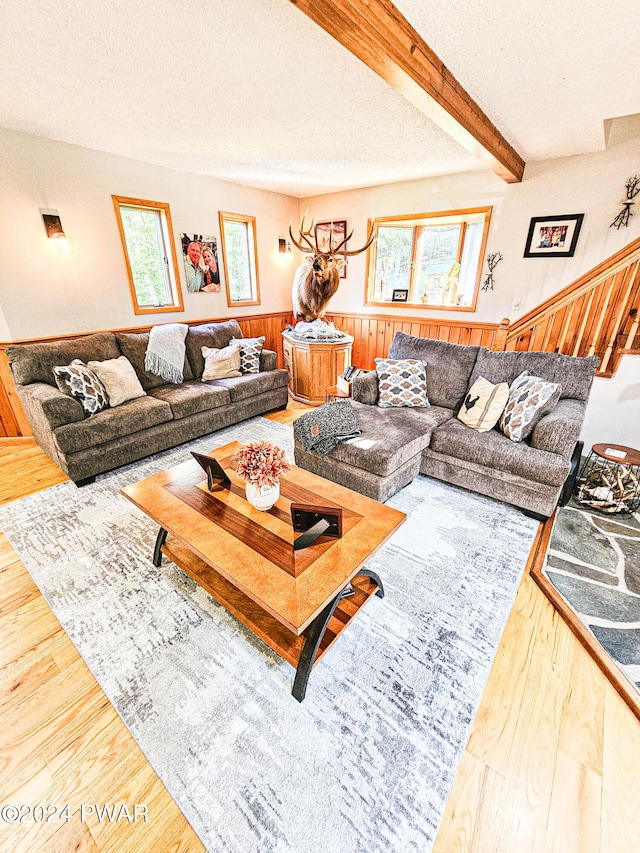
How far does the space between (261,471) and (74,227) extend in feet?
10.9

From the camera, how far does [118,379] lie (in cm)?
307

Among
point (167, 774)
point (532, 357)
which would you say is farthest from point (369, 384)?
point (167, 774)

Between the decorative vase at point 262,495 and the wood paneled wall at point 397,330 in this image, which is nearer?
the decorative vase at point 262,495

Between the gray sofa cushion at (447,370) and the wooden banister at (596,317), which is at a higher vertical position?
the wooden banister at (596,317)

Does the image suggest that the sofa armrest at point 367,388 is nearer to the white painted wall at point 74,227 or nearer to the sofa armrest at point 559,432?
the sofa armrest at point 559,432

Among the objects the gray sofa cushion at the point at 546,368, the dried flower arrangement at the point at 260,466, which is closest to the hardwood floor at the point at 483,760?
the dried flower arrangement at the point at 260,466

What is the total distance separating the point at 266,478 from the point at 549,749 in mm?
1418

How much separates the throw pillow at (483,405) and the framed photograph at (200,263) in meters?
3.40

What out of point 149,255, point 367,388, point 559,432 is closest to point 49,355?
point 149,255

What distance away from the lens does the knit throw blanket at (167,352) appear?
137 inches

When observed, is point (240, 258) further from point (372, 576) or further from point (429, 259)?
point (372, 576)

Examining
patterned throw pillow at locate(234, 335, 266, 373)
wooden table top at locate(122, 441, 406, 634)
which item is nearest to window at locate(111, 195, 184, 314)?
patterned throw pillow at locate(234, 335, 266, 373)

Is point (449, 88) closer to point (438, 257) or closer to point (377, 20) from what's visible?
point (377, 20)

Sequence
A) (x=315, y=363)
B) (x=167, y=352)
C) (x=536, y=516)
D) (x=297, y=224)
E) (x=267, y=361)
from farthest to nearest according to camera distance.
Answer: (x=297, y=224) → (x=315, y=363) → (x=267, y=361) → (x=167, y=352) → (x=536, y=516)
